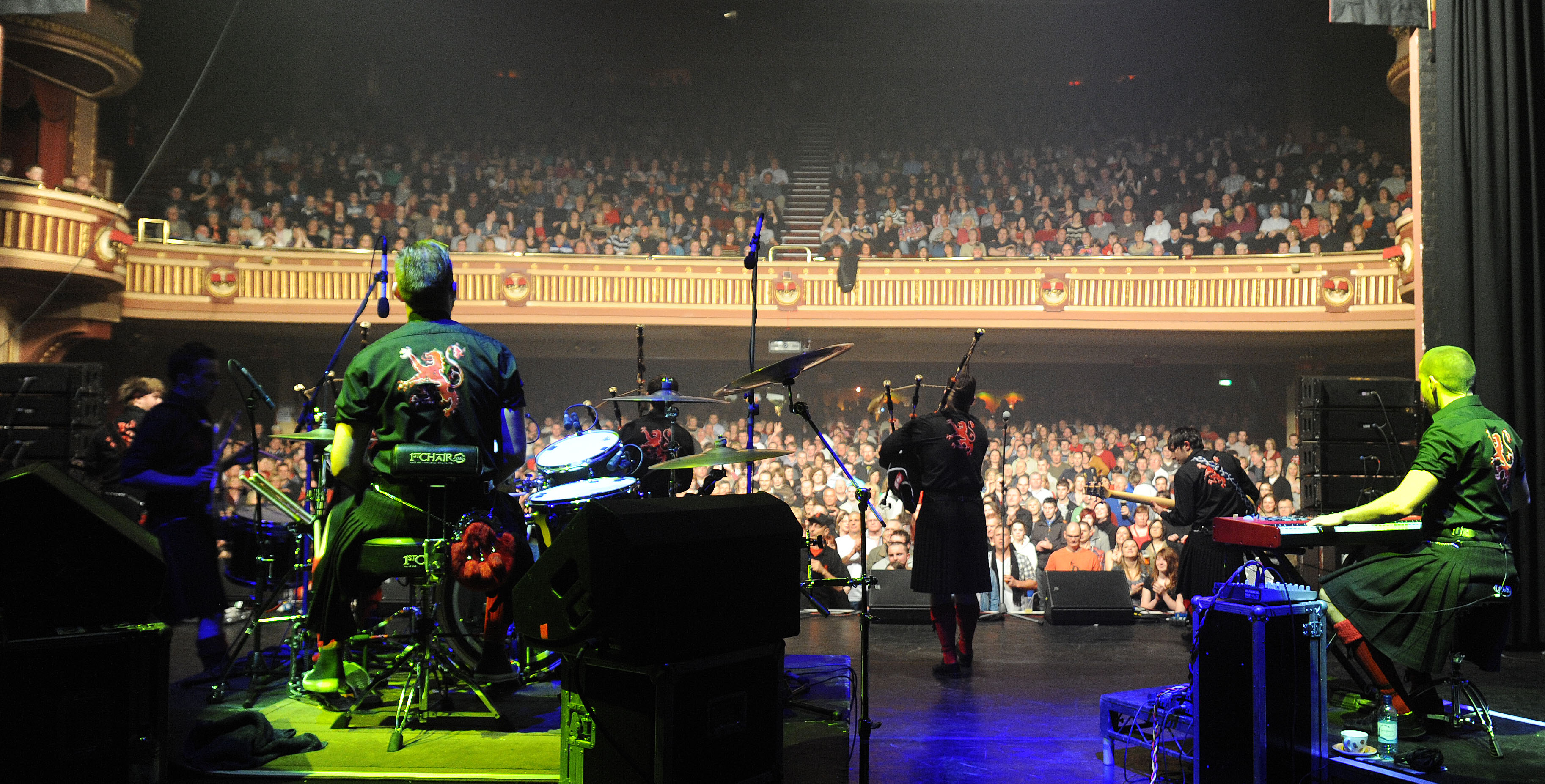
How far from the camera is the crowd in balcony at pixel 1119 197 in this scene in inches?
497

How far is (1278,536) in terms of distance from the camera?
3109 mm

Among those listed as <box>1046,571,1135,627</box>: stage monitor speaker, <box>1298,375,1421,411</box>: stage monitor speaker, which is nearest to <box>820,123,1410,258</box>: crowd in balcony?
<box>1046,571,1135,627</box>: stage monitor speaker

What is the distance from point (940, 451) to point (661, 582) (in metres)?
3.01

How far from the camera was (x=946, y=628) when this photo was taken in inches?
199

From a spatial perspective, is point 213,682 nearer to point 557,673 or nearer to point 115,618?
point 557,673

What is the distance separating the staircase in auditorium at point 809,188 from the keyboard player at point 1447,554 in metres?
10.8

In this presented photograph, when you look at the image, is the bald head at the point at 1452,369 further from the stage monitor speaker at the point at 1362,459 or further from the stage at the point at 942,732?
the stage monitor speaker at the point at 1362,459

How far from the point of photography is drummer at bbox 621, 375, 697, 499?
17.1ft

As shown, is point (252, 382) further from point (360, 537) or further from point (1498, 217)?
point (1498, 217)

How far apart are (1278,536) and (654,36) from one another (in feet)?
49.7

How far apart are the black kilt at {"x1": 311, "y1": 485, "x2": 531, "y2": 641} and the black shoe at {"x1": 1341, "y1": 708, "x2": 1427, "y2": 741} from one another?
3202 mm

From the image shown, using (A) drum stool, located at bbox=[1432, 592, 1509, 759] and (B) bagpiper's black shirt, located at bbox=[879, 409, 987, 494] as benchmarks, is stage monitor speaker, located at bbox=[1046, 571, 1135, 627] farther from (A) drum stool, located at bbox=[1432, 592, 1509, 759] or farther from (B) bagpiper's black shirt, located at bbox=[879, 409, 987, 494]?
(A) drum stool, located at bbox=[1432, 592, 1509, 759]

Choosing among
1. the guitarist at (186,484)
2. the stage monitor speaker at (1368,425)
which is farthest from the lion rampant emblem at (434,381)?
the stage monitor speaker at (1368,425)

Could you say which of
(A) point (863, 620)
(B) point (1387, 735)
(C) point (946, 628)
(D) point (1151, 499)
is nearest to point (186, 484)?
(A) point (863, 620)
